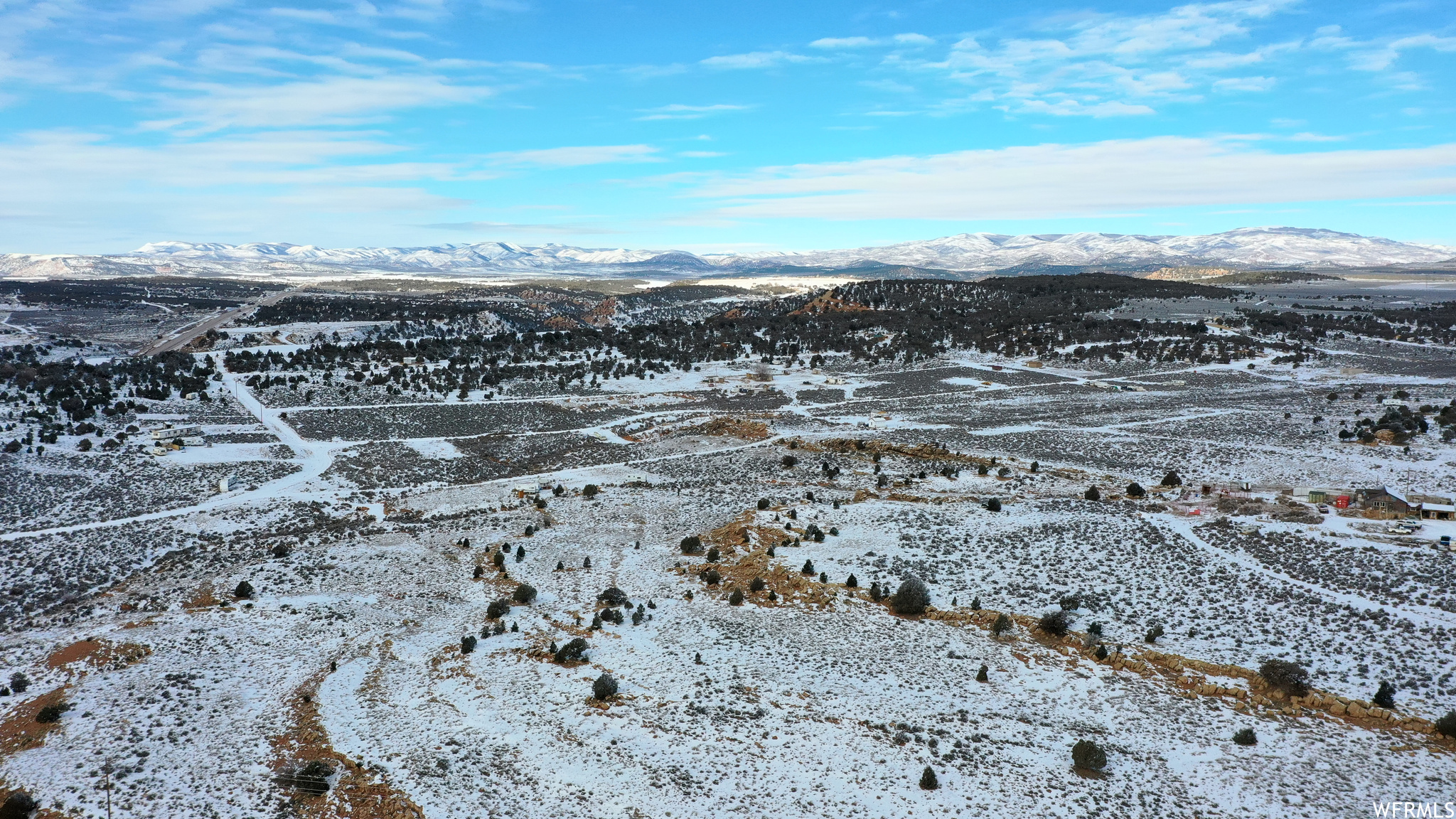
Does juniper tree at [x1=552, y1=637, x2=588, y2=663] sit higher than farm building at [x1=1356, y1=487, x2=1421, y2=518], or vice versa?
farm building at [x1=1356, y1=487, x2=1421, y2=518]

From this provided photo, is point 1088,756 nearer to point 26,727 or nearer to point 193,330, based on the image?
point 26,727

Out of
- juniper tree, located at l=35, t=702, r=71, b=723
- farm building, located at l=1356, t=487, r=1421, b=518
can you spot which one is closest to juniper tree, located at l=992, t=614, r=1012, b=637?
farm building, located at l=1356, t=487, r=1421, b=518

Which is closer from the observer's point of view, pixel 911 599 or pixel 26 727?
pixel 26 727

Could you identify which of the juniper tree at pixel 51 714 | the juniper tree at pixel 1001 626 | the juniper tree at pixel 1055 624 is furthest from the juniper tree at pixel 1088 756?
the juniper tree at pixel 51 714

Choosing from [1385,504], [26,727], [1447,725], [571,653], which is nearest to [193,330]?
[26,727]

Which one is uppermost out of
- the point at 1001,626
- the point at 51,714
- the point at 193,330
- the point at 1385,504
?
the point at 193,330

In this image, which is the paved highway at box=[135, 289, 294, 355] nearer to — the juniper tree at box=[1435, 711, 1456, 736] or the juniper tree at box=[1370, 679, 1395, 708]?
the juniper tree at box=[1370, 679, 1395, 708]

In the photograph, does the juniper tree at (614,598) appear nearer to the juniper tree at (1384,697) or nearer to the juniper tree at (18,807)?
the juniper tree at (18,807)

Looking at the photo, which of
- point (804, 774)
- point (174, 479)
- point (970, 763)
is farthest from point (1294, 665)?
point (174, 479)

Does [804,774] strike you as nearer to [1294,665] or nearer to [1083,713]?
[1083,713]
